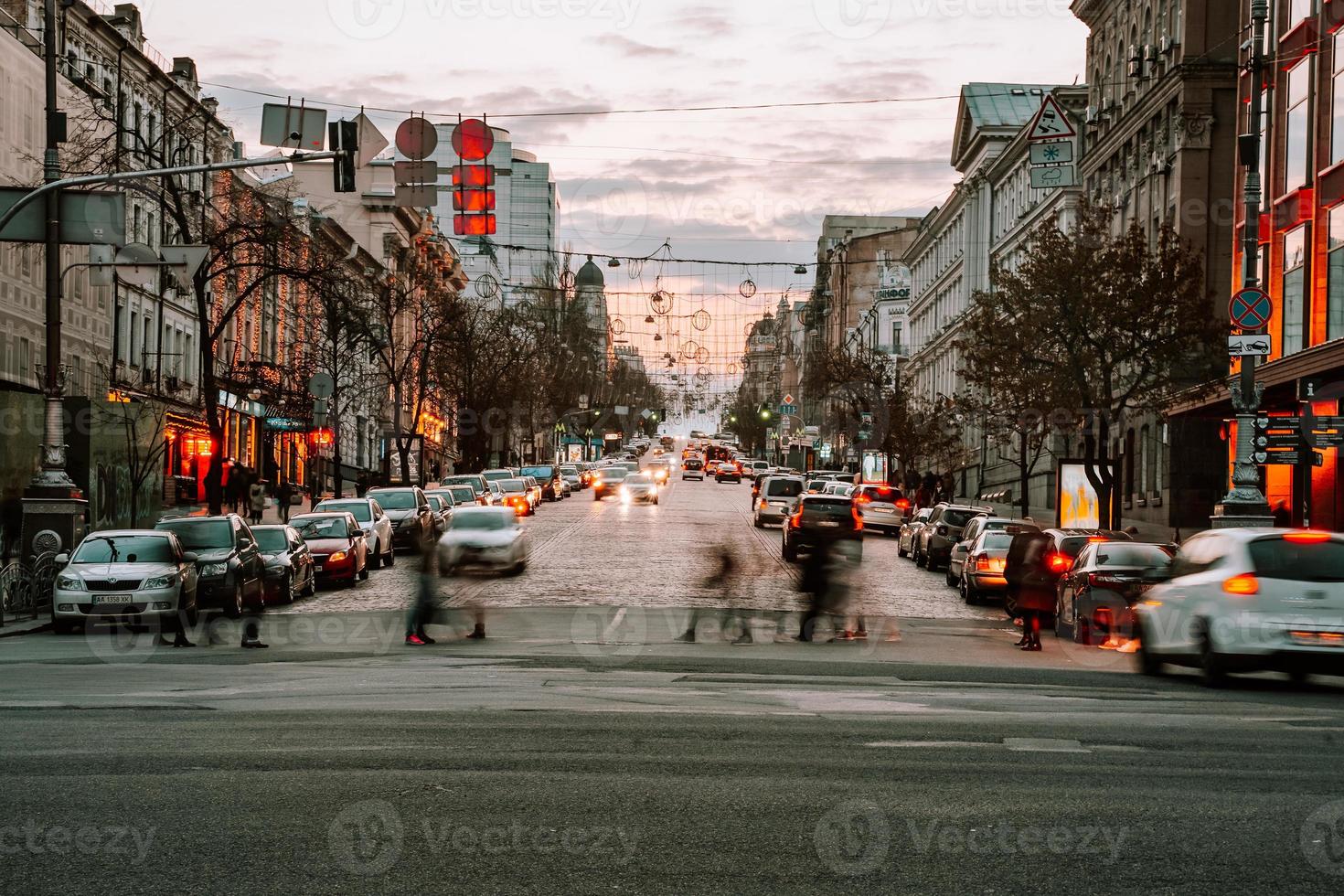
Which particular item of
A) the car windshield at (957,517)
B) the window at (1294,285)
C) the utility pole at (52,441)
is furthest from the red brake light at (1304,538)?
the window at (1294,285)

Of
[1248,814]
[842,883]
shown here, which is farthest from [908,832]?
[1248,814]

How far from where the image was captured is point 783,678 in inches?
610

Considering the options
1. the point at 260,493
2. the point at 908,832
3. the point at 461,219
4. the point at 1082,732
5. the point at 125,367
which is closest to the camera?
the point at 908,832

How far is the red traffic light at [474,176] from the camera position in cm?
2064

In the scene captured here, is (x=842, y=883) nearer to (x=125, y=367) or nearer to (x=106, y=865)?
(x=106, y=865)

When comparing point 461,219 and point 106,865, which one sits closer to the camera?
point 106,865

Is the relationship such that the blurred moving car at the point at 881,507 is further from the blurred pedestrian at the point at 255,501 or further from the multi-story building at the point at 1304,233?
the blurred pedestrian at the point at 255,501

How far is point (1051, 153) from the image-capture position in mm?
42875

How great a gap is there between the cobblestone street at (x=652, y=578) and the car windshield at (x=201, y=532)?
186 centimetres

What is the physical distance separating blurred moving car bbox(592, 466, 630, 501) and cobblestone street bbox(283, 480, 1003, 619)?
771 inches

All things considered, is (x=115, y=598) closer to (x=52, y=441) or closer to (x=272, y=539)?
(x=52, y=441)

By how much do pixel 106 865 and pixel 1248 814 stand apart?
17.9ft

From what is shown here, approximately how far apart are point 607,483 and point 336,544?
150 ft

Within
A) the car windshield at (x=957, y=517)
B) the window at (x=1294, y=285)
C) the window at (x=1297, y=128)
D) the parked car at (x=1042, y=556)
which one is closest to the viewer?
the parked car at (x=1042, y=556)
